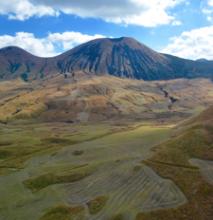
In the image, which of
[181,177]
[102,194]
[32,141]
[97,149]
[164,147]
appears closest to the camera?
[102,194]

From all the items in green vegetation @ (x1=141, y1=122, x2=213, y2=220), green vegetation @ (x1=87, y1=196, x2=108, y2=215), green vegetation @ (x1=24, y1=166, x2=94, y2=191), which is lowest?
green vegetation @ (x1=24, y1=166, x2=94, y2=191)

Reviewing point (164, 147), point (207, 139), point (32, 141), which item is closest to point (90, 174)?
point (164, 147)

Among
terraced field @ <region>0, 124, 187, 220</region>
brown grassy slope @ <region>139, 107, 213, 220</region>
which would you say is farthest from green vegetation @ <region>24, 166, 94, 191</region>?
brown grassy slope @ <region>139, 107, 213, 220</region>

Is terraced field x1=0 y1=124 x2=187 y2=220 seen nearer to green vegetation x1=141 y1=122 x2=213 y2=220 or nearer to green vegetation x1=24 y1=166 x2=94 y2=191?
green vegetation x1=24 y1=166 x2=94 y2=191

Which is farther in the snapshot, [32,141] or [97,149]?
[32,141]

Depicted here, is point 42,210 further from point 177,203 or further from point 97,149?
point 97,149

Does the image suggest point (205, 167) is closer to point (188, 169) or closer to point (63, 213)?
point (188, 169)

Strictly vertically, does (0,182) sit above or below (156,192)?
below

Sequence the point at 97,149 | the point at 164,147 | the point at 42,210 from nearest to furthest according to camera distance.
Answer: the point at 42,210, the point at 164,147, the point at 97,149

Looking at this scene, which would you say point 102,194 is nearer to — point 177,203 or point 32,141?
point 177,203
